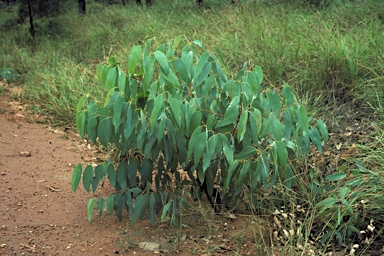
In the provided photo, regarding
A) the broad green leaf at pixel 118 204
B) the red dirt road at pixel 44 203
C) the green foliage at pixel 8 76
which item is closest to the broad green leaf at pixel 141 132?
the broad green leaf at pixel 118 204

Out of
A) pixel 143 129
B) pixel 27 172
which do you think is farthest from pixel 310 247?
pixel 27 172

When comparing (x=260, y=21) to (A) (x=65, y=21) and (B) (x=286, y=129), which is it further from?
(A) (x=65, y=21)

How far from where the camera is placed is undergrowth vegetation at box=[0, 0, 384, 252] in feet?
10.5

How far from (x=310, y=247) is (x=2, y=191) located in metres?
2.29

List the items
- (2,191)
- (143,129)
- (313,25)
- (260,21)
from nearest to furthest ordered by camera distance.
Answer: (143,129)
(2,191)
(313,25)
(260,21)

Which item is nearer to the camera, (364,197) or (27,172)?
(364,197)

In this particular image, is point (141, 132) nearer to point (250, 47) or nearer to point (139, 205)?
point (139, 205)

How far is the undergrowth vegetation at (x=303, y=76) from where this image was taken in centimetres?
321

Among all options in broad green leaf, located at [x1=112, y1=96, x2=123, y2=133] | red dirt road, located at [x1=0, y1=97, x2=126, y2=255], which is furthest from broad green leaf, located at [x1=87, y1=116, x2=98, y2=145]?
red dirt road, located at [x1=0, y1=97, x2=126, y2=255]

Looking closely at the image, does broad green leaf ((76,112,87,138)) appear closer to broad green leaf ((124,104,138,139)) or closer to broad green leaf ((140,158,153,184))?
broad green leaf ((124,104,138,139))

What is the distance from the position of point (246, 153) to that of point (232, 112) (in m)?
0.24

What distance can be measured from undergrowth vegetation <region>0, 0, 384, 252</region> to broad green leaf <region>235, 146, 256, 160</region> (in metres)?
0.38

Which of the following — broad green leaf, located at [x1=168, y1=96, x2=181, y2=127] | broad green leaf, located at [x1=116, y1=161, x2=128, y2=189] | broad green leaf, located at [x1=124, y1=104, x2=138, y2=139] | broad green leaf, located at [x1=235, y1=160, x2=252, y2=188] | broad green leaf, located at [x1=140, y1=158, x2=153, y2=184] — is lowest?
broad green leaf, located at [x1=116, y1=161, x2=128, y2=189]

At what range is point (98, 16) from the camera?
10242 millimetres
